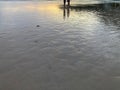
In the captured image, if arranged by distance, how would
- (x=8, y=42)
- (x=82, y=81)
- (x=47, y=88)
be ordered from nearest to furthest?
(x=47, y=88) → (x=82, y=81) → (x=8, y=42)

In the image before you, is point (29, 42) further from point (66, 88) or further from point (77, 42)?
point (66, 88)

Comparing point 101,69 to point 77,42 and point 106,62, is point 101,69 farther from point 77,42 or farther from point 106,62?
point 77,42

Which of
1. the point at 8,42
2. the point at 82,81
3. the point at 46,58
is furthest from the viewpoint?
the point at 8,42

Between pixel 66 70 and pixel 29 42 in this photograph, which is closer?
pixel 66 70

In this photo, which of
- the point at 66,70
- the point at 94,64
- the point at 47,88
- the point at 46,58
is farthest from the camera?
the point at 46,58

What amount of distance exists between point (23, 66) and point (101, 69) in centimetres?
284

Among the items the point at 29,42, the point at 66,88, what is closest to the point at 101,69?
the point at 66,88

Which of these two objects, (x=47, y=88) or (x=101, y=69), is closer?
(x=47, y=88)

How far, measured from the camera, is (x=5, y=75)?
6883mm

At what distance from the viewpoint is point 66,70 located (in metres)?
7.36

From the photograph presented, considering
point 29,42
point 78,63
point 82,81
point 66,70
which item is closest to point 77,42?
point 29,42

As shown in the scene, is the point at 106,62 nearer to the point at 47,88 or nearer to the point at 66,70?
the point at 66,70

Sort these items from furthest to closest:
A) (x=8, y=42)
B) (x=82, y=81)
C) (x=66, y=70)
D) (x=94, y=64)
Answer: (x=8, y=42) → (x=94, y=64) → (x=66, y=70) → (x=82, y=81)

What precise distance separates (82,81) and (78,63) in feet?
5.08
